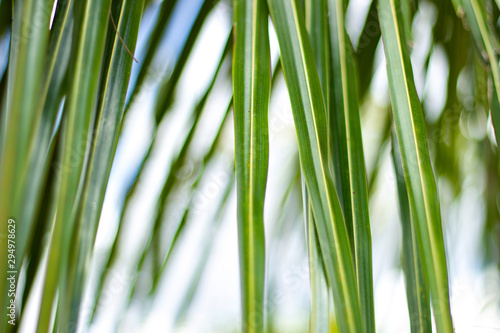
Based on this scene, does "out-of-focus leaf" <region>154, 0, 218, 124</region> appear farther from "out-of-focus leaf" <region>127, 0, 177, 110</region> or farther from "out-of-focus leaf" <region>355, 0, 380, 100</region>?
"out-of-focus leaf" <region>355, 0, 380, 100</region>

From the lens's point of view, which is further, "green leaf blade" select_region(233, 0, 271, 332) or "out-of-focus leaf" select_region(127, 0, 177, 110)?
"out-of-focus leaf" select_region(127, 0, 177, 110)

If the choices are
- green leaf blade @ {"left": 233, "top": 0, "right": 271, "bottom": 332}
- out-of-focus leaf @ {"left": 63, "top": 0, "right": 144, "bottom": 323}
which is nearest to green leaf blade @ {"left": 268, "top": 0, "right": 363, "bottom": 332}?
green leaf blade @ {"left": 233, "top": 0, "right": 271, "bottom": 332}

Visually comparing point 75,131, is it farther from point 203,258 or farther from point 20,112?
point 203,258

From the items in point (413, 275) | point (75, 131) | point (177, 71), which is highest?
point (177, 71)

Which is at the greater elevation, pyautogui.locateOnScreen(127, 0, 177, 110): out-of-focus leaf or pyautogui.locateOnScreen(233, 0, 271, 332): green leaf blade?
pyautogui.locateOnScreen(127, 0, 177, 110): out-of-focus leaf

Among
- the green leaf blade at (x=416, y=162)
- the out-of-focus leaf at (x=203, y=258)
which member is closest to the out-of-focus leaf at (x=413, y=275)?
the green leaf blade at (x=416, y=162)

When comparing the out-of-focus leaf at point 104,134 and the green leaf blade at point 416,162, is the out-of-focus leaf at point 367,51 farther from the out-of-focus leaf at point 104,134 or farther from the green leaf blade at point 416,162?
the out-of-focus leaf at point 104,134

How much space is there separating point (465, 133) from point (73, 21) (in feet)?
1.51

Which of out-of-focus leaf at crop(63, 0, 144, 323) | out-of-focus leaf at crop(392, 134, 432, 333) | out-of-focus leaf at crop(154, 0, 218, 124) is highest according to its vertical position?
out-of-focus leaf at crop(154, 0, 218, 124)

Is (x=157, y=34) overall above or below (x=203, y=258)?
above

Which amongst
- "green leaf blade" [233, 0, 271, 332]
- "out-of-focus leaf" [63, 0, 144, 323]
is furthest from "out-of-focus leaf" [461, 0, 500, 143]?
"out-of-focus leaf" [63, 0, 144, 323]

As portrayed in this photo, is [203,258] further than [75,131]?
Yes

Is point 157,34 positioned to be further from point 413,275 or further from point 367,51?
point 413,275

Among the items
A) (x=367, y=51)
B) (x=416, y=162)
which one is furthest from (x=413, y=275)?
(x=367, y=51)
